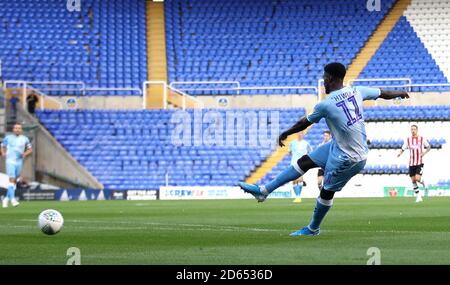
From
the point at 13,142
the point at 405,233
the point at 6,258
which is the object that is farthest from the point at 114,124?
the point at 6,258

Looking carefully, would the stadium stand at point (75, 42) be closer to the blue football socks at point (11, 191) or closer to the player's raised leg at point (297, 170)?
the blue football socks at point (11, 191)

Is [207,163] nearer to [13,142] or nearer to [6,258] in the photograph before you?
[13,142]

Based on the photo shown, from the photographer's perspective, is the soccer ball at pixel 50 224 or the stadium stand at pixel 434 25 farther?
the stadium stand at pixel 434 25

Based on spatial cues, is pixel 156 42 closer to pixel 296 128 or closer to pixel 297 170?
pixel 297 170

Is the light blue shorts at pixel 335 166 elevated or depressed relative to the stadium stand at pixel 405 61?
depressed

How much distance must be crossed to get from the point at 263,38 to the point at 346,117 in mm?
31523

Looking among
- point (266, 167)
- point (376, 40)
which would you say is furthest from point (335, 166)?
point (376, 40)

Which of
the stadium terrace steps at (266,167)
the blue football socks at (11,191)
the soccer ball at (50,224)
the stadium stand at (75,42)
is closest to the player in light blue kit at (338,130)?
the soccer ball at (50,224)

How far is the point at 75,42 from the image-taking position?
42.8m

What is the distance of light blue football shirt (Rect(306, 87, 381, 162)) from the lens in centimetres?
1249

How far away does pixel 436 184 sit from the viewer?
38500 mm

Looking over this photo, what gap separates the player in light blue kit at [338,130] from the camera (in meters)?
12.5

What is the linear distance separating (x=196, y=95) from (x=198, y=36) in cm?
407

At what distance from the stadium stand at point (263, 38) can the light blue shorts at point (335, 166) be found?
28160mm
